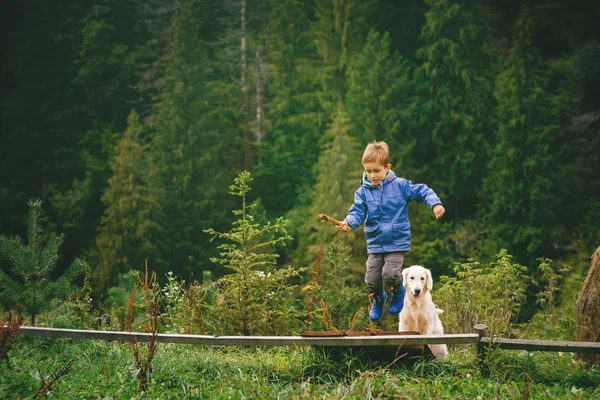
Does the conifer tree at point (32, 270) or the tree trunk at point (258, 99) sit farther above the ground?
the tree trunk at point (258, 99)

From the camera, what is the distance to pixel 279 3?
40.2 meters

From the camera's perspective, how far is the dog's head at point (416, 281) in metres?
5.75

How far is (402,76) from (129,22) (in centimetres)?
1872

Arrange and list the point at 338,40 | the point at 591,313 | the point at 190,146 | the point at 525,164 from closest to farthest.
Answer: the point at 591,313
the point at 525,164
the point at 190,146
the point at 338,40

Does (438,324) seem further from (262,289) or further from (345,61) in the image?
(345,61)

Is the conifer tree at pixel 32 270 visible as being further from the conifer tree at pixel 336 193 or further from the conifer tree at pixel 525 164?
the conifer tree at pixel 525 164

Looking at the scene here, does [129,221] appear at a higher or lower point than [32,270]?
lower

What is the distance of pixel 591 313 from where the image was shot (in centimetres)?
554

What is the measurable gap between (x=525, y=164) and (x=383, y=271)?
22820 millimetres

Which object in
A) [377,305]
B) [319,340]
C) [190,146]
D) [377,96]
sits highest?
[377,96]

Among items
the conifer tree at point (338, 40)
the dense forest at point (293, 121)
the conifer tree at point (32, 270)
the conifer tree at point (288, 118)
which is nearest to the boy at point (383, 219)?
the conifer tree at point (32, 270)

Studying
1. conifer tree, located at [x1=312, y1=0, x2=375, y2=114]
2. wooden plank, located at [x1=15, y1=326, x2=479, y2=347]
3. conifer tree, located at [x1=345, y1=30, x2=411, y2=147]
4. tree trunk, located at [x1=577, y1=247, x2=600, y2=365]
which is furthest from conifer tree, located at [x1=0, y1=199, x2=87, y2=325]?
conifer tree, located at [x1=312, y1=0, x2=375, y2=114]

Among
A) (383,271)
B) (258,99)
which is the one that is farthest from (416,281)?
(258,99)

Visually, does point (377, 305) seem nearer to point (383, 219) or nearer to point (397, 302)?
point (397, 302)
